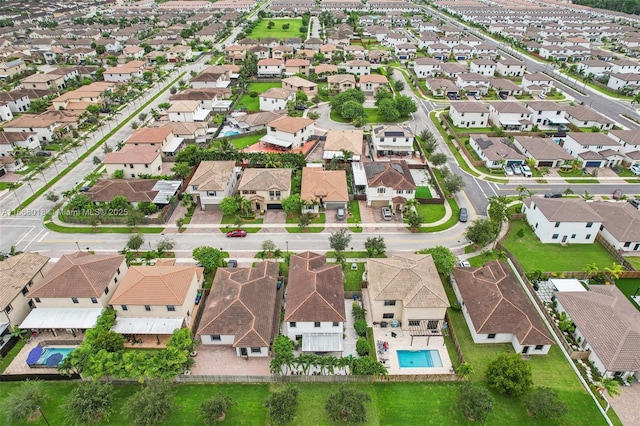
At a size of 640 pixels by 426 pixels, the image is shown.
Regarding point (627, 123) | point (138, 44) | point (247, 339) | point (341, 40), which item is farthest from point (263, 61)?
point (247, 339)

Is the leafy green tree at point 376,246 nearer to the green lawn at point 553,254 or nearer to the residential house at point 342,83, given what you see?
the green lawn at point 553,254

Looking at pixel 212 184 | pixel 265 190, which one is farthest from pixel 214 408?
pixel 212 184

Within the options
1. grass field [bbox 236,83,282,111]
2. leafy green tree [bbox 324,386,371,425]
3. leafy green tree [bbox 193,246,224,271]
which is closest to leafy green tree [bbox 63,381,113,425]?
leafy green tree [bbox 193,246,224,271]

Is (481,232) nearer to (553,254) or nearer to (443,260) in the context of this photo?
(443,260)

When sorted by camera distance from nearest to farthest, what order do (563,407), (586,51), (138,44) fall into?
(563,407) < (586,51) < (138,44)

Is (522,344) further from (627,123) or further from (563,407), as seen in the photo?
(627,123)

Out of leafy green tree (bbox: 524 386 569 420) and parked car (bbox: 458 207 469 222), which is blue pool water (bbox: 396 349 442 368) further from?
parked car (bbox: 458 207 469 222)
